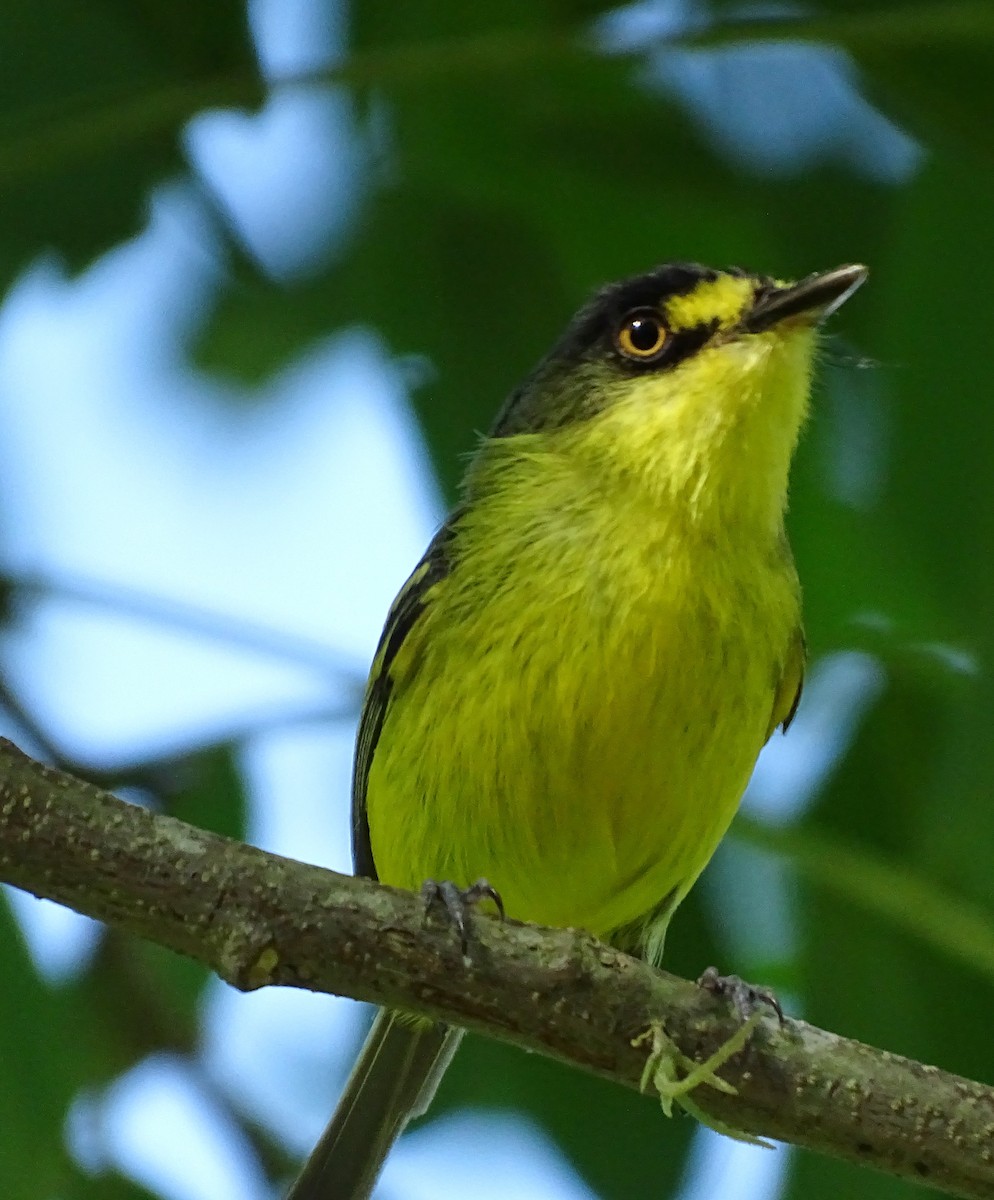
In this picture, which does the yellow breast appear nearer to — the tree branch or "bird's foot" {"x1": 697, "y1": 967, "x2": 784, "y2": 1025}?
"bird's foot" {"x1": 697, "y1": 967, "x2": 784, "y2": 1025}

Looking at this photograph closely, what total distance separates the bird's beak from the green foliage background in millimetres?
106

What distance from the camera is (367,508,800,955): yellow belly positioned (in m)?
3.09

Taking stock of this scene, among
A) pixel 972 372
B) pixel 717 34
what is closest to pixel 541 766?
pixel 972 372

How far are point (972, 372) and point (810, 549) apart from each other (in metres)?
0.56

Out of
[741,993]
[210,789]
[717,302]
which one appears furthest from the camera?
[210,789]

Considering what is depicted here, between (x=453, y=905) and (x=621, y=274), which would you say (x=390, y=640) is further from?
(x=453, y=905)

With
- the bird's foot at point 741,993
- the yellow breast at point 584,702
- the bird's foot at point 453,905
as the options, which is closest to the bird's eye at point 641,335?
the yellow breast at point 584,702

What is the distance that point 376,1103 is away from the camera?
3.67 metres

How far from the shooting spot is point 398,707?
134 inches

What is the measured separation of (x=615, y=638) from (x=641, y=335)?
0.68 m

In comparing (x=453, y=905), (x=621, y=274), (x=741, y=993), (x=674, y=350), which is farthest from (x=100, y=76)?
(x=741, y=993)

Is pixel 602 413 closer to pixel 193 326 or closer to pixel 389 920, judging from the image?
pixel 193 326

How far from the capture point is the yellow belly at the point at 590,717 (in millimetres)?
3086

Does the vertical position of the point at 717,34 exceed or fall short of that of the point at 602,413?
it exceeds it
